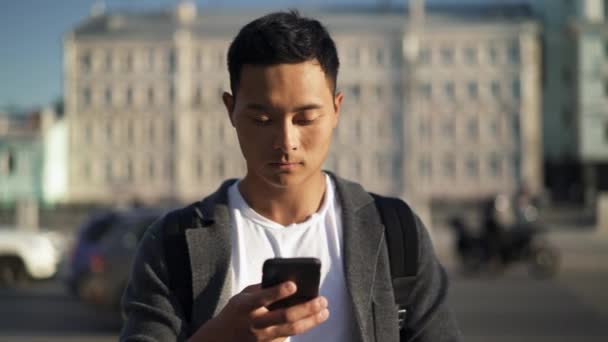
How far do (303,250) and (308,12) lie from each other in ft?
217

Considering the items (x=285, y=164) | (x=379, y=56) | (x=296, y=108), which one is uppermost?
(x=379, y=56)

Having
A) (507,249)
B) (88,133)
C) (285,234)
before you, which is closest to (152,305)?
(285,234)

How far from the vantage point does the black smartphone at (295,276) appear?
1.41 metres

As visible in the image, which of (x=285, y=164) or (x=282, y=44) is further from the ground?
(x=282, y=44)

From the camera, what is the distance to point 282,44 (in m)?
1.63

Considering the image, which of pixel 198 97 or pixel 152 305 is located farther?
pixel 198 97

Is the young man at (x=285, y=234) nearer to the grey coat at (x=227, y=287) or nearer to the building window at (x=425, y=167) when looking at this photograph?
the grey coat at (x=227, y=287)

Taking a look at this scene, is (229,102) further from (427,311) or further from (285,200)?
(427,311)

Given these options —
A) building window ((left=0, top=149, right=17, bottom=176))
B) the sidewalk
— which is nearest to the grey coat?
the sidewalk

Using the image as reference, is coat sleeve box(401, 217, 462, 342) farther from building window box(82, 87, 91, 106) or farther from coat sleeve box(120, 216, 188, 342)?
building window box(82, 87, 91, 106)

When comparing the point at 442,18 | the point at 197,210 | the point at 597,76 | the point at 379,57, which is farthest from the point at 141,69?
the point at 197,210

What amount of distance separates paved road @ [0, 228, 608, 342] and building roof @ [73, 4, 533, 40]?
52108mm

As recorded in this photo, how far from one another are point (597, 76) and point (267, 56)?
6427 cm

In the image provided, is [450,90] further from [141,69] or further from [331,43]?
[331,43]
